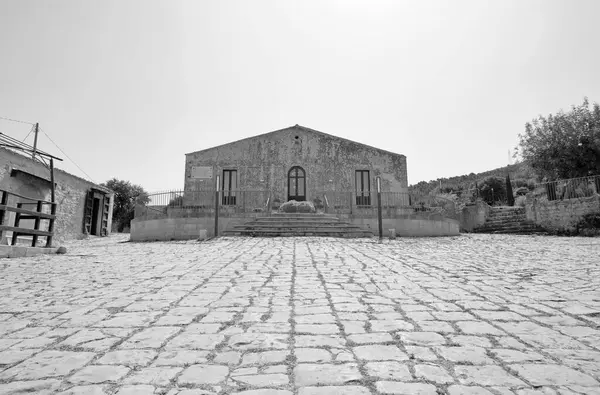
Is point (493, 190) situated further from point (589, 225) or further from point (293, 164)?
point (293, 164)

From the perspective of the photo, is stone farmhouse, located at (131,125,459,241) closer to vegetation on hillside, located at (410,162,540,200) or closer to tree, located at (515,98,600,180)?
tree, located at (515,98,600,180)

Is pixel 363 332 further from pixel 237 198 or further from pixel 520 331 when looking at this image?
pixel 237 198

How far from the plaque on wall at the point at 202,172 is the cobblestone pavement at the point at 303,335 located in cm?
1720

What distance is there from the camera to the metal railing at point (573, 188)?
17031 mm

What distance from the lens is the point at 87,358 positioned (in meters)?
2.10

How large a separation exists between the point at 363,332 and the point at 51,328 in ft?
8.16

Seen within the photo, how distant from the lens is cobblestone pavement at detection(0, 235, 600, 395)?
1.78 meters

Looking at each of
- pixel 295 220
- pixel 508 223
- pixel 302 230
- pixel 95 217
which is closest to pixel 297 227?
A: pixel 302 230

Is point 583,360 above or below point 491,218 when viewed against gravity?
below

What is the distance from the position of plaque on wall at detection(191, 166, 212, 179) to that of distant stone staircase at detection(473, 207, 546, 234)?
17131mm

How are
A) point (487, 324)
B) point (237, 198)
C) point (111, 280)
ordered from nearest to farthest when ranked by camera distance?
point (487, 324)
point (111, 280)
point (237, 198)

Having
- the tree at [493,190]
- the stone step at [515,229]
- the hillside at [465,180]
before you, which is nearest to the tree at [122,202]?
the stone step at [515,229]

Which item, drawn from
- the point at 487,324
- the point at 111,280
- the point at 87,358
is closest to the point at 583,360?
the point at 487,324

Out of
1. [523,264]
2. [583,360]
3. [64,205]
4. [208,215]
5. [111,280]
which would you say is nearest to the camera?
[583,360]
